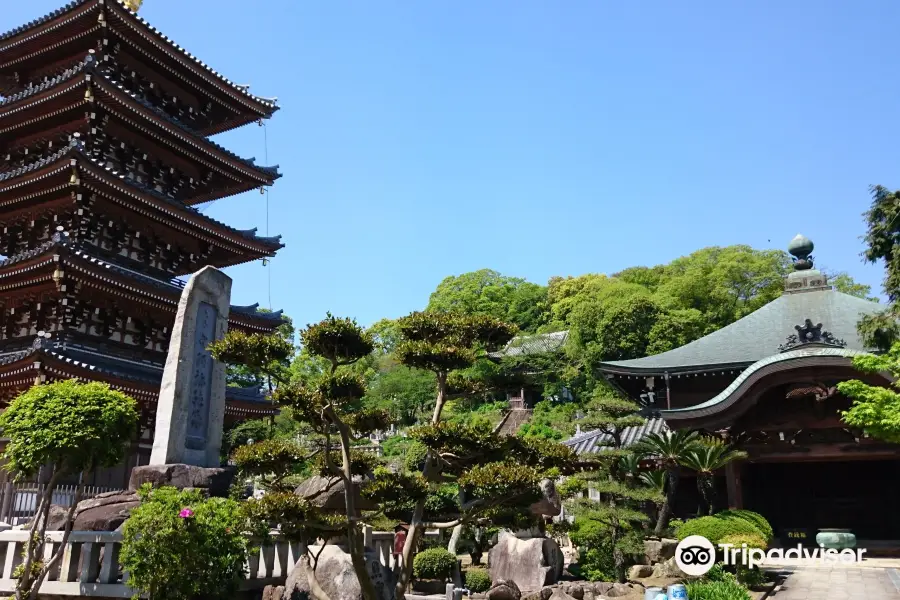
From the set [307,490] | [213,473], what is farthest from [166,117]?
[213,473]

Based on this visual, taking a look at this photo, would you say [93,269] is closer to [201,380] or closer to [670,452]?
[201,380]

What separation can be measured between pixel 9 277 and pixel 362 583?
16343 millimetres

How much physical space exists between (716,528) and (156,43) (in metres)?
23.0

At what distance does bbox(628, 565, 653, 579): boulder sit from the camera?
15367mm

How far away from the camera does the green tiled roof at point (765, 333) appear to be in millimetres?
20672

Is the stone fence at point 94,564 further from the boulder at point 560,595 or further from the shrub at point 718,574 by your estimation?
the shrub at point 718,574

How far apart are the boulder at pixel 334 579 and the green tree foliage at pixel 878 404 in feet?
32.7

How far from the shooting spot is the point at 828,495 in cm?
1991

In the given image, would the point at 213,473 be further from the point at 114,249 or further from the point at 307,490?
the point at 114,249

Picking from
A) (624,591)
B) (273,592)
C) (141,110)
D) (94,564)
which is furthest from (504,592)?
(141,110)

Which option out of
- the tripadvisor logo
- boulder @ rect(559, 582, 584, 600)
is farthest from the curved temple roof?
boulder @ rect(559, 582, 584, 600)

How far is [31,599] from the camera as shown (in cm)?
931

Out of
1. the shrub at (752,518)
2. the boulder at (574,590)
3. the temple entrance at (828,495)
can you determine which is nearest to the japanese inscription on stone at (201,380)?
the boulder at (574,590)

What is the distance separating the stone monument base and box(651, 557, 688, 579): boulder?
10.1 meters
